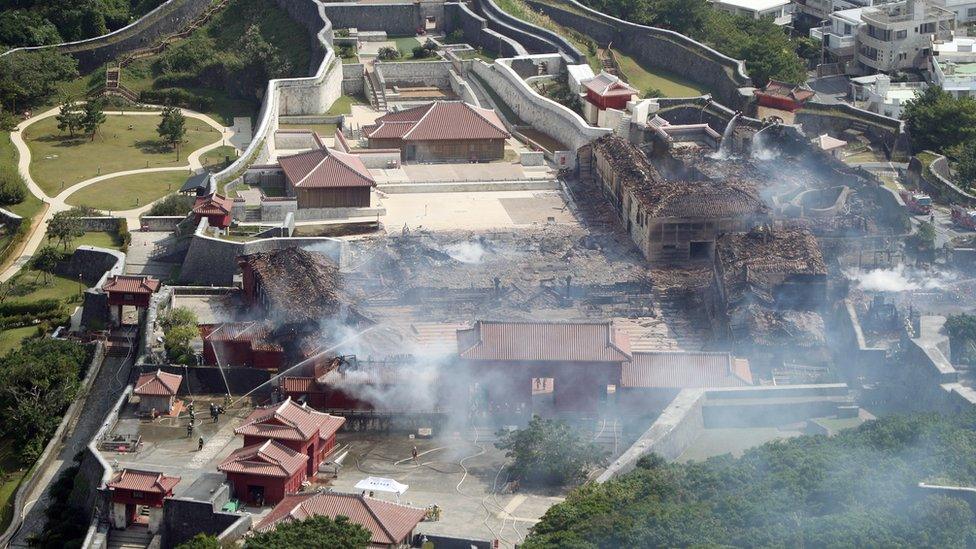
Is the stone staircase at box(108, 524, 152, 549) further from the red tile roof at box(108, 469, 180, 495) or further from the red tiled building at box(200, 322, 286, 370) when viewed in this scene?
the red tiled building at box(200, 322, 286, 370)

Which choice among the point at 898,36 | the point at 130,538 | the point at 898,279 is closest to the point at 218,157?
the point at 898,279

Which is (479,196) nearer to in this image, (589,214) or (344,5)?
(589,214)

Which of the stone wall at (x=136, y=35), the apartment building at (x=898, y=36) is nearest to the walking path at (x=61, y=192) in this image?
the stone wall at (x=136, y=35)

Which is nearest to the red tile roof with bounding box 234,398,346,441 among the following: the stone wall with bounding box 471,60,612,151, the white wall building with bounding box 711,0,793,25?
the stone wall with bounding box 471,60,612,151

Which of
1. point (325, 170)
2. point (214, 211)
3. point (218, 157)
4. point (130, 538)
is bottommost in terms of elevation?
point (218, 157)

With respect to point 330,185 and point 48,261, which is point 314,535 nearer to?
point 330,185

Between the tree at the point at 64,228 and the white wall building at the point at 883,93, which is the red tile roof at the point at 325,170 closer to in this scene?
the tree at the point at 64,228

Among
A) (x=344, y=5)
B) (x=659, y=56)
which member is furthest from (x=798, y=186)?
(x=344, y=5)
